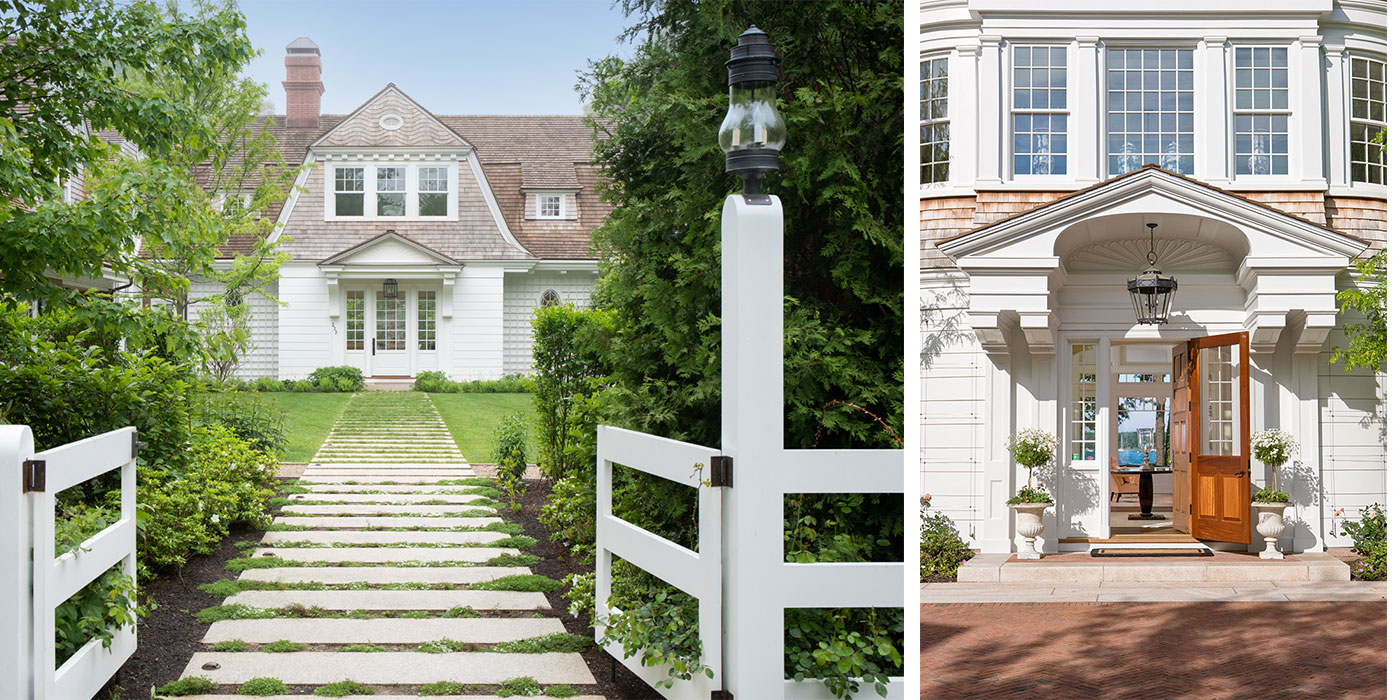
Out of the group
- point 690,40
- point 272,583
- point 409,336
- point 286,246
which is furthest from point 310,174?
point 690,40

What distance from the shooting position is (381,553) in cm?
636

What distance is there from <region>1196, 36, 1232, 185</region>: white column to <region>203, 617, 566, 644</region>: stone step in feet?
10.1

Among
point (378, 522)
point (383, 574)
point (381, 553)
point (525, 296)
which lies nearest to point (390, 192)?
point (525, 296)

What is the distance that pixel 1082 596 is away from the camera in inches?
145

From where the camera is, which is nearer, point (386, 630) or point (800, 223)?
point (800, 223)

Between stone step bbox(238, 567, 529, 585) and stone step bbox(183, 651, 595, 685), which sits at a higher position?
stone step bbox(238, 567, 529, 585)

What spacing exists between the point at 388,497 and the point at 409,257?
10524 millimetres

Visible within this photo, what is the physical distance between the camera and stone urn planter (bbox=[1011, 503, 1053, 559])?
353 cm

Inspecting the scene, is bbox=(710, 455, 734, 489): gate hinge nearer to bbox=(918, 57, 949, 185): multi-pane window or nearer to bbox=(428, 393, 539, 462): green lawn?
bbox=(918, 57, 949, 185): multi-pane window

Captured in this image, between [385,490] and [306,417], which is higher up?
[306,417]

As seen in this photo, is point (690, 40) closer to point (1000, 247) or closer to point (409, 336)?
point (1000, 247)

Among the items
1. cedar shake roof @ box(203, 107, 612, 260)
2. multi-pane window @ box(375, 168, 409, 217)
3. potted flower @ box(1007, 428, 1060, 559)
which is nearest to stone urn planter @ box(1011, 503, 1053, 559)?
potted flower @ box(1007, 428, 1060, 559)

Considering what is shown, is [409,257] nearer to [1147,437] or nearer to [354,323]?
[354,323]

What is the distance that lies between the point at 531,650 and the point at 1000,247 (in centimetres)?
247
